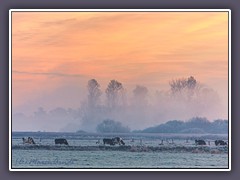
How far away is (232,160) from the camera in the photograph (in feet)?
31.4

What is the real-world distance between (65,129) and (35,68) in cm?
52

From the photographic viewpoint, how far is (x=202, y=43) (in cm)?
961

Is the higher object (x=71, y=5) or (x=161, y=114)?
(x=71, y=5)

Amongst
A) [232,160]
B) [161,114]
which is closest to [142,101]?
[161,114]

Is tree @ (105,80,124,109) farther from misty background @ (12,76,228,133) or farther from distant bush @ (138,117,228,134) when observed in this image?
distant bush @ (138,117,228,134)

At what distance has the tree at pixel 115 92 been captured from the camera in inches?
376

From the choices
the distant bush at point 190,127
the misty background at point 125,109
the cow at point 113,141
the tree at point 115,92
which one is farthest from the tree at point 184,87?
the cow at point 113,141

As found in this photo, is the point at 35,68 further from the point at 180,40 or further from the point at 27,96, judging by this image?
the point at 180,40

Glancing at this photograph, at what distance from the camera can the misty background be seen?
9562mm

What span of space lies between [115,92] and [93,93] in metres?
0.17

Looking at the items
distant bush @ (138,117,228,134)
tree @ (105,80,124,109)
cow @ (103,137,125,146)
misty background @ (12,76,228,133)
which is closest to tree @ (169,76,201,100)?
misty background @ (12,76,228,133)

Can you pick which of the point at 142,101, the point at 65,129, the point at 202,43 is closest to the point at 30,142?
the point at 65,129

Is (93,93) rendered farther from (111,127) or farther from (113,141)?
(113,141)

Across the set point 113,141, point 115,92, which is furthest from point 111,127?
point 115,92
